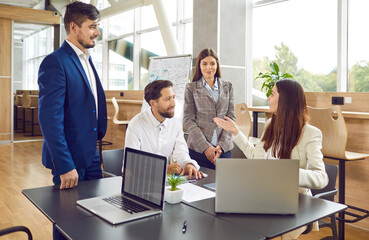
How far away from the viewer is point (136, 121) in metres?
2.27

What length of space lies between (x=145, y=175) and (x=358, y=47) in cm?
323

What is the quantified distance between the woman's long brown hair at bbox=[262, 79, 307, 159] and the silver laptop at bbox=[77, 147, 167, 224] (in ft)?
2.63

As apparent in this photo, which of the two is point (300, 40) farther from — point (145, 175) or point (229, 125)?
point (145, 175)

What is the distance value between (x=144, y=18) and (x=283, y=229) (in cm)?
633

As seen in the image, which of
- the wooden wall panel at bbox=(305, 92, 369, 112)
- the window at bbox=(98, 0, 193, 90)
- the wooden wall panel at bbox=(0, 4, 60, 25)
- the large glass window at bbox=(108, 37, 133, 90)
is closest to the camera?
the wooden wall panel at bbox=(305, 92, 369, 112)

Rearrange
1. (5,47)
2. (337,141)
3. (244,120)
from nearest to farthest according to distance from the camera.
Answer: (337,141)
(244,120)
(5,47)

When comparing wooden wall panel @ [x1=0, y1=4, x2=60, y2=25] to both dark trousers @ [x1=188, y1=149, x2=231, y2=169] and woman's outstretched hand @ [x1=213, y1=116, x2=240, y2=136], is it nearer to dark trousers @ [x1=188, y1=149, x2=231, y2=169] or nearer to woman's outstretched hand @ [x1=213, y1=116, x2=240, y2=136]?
dark trousers @ [x1=188, y1=149, x2=231, y2=169]

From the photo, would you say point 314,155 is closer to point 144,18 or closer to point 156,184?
point 156,184

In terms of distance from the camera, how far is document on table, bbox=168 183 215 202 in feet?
5.12

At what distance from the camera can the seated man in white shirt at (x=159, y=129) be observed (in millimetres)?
2240

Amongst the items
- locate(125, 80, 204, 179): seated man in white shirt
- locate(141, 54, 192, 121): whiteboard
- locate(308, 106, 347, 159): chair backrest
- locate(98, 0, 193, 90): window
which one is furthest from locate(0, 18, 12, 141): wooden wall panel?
locate(308, 106, 347, 159): chair backrest

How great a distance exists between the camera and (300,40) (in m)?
4.25

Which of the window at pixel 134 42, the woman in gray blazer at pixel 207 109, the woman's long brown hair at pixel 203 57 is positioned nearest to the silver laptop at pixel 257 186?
the woman in gray blazer at pixel 207 109

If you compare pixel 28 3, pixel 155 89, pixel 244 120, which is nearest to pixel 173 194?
pixel 155 89
